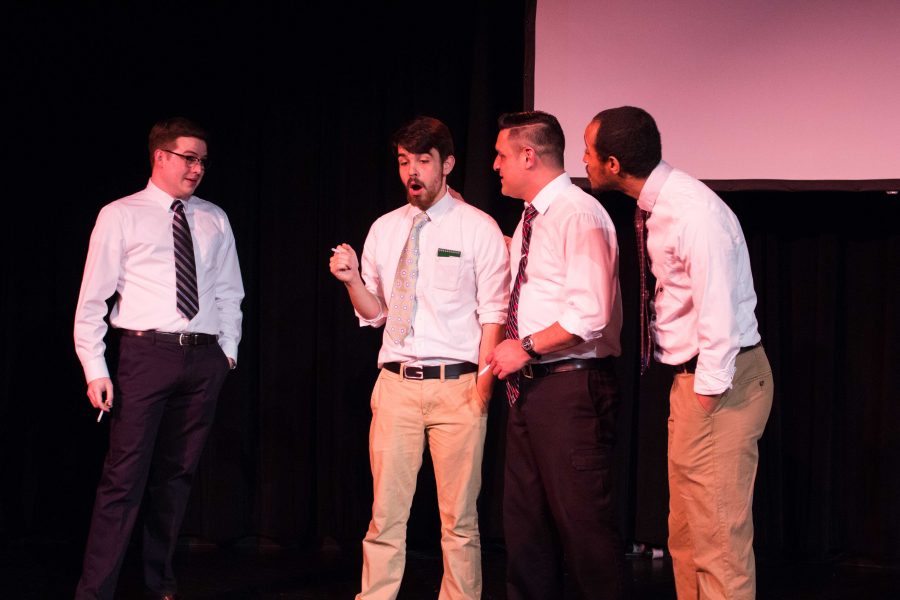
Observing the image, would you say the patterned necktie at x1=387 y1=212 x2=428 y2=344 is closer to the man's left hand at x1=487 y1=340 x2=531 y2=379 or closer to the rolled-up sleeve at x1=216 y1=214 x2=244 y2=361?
the man's left hand at x1=487 y1=340 x2=531 y2=379

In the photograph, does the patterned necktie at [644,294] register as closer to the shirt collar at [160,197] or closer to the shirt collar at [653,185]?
the shirt collar at [653,185]

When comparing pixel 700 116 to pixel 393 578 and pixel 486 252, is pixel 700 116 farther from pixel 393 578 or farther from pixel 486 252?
pixel 393 578

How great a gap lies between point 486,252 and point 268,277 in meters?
1.44

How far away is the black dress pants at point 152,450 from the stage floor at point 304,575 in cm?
35

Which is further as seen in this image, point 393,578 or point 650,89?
point 650,89

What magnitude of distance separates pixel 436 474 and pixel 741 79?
1.96 metres

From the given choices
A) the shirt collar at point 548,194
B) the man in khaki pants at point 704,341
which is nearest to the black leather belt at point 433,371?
the shirt collar at point 548,194

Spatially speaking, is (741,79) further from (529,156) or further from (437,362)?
(437,362)

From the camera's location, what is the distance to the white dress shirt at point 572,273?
2572 millimetres

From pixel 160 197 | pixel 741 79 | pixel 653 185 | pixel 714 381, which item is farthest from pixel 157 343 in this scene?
pixel 741 79

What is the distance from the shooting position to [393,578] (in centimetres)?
300

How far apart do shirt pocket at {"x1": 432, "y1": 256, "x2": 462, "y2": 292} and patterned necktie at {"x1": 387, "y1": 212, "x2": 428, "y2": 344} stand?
72mm

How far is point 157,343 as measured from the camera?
3.16 m

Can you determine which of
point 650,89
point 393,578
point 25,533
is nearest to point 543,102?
point 650,89
